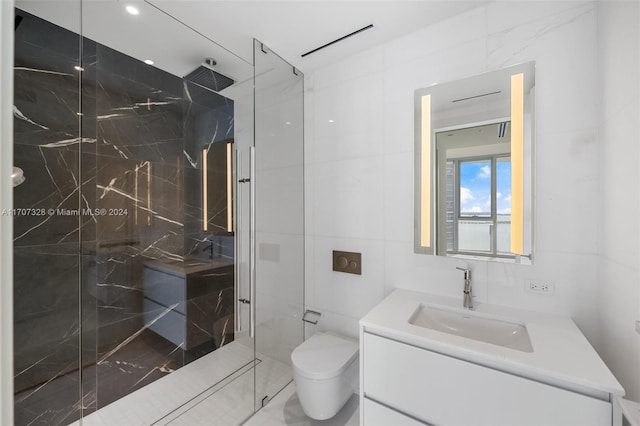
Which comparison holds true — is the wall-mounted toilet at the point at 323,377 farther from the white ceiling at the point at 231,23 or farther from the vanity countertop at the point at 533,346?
the white ceiling at the point at 231,23

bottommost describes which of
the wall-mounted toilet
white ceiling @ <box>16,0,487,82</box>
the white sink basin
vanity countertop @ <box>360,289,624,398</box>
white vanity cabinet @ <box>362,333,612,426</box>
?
the wall-mounted toilet

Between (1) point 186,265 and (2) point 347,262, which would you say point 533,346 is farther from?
(1) point 186,265

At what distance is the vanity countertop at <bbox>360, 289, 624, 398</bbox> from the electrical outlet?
11 centimetres

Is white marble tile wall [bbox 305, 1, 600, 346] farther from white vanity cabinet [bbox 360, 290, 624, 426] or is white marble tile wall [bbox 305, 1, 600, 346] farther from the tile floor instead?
the tile floor

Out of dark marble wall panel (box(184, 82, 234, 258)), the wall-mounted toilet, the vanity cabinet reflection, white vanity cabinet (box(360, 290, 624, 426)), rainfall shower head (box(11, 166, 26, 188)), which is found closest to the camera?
white vanity cabinet (box(360, 290, 624, 426))

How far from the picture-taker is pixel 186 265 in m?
1.85

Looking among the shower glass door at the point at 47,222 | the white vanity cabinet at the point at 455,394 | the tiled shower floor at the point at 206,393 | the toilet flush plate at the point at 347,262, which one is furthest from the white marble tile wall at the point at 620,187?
the shower glass door at the point at 47,222

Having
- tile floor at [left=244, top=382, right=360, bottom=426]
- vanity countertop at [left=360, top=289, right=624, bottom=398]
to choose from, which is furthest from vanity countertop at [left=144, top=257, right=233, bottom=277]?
vanity countertop at [left=360, top=289, right=624, bottom=398]

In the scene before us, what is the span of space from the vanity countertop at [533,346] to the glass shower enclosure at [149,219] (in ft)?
3.20

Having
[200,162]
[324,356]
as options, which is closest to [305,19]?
[200,162]

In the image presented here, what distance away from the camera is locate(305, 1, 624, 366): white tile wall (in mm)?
1204

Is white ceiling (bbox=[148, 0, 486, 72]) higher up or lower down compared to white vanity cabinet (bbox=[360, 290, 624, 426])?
higher up

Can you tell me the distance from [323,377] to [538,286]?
120 centimetres

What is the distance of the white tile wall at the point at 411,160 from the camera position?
1.20 metres
